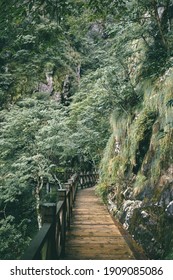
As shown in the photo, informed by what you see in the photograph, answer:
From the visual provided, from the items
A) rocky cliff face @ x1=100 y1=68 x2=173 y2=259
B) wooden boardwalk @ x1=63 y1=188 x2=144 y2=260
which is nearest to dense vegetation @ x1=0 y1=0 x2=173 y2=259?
rocky cliff face @ x1=100 y1=68 x2=173 y2=259

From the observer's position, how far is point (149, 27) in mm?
7352

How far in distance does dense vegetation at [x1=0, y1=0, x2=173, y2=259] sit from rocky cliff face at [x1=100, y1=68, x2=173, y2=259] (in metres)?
0.02

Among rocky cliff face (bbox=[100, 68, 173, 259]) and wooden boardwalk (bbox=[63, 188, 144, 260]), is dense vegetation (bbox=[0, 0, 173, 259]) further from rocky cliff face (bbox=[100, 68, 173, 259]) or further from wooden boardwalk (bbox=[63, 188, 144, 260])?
wooden boardwalk (bbox=[63, 188, 144, 260])

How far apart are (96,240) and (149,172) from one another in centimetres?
170

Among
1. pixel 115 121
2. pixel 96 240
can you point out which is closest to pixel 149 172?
pixel 96 240

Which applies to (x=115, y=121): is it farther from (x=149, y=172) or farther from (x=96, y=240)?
(x=96, y=240)

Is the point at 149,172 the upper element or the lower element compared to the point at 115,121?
lower

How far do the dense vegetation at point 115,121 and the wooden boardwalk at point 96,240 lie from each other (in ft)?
0.96

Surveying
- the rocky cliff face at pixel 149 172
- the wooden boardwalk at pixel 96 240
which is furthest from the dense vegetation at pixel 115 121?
the wooden boardwalk at pixel 96 240

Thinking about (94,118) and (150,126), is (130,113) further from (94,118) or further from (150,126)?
(94,118)

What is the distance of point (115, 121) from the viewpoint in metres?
8.16

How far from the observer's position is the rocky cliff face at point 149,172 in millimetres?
4285

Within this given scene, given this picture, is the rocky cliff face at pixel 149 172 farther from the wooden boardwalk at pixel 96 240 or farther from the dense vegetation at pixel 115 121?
the wooden boardwalk at pixel 96 240

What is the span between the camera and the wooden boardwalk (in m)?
4.44
